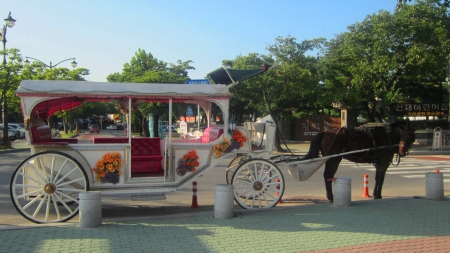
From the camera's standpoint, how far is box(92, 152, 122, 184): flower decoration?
288 inches

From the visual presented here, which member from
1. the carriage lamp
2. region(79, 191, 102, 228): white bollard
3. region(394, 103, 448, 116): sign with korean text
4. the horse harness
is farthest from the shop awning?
region(394, 103, 448, 116): sign with korean text

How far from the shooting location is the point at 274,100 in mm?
22938

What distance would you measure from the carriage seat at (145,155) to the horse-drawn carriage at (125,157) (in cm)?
2

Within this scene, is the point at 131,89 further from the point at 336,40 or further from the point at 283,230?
the point at 336,40

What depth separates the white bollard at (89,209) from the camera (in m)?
6.36

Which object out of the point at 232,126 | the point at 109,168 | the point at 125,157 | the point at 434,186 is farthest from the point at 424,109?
the point at 109,168

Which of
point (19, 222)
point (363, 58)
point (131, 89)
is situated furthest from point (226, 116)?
point (363, 58)

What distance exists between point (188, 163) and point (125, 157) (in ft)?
4.05

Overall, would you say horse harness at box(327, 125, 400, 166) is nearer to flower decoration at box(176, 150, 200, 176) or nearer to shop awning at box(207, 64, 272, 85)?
shop awning at box(207, 64, 272, 85)

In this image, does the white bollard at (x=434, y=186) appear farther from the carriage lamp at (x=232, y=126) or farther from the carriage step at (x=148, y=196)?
the carriage step at (x=148, y=196)

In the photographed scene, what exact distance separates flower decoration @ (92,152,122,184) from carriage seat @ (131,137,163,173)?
27.6 inches

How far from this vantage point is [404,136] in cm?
885

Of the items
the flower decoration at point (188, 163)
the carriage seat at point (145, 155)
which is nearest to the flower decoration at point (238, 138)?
the flower decoration at point (188, 163)

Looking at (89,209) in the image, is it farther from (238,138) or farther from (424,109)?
(424,109)
